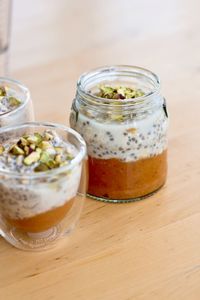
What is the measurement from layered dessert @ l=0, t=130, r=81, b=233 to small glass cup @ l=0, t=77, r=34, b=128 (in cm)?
8

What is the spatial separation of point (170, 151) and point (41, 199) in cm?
36

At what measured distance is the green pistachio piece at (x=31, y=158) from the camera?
830 mm

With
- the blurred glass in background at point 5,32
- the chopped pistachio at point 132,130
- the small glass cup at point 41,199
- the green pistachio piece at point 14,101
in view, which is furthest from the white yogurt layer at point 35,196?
the blurred glass in background at point 5,32

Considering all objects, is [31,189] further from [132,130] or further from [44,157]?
[132,130]

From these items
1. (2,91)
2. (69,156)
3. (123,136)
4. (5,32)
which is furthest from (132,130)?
(5,32)

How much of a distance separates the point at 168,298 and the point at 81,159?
22 cm

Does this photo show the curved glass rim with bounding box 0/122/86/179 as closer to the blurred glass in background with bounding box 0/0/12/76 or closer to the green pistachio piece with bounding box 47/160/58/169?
the green pistachio piece with bounding box 47/160/58/169

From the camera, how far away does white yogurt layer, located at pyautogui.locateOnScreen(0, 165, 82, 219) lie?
0.81 meters

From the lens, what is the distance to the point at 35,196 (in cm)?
82

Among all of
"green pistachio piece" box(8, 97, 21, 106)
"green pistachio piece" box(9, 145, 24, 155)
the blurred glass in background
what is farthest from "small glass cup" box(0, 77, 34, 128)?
the blurred glass in background

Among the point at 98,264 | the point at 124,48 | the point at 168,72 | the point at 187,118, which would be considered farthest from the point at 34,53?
the point at 98,264

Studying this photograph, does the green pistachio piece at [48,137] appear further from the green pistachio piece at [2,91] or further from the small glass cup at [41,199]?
the green pistachio piece at [2,91]

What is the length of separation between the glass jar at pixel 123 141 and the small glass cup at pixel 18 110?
77 millimetres

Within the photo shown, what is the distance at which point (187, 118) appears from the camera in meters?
1.20
